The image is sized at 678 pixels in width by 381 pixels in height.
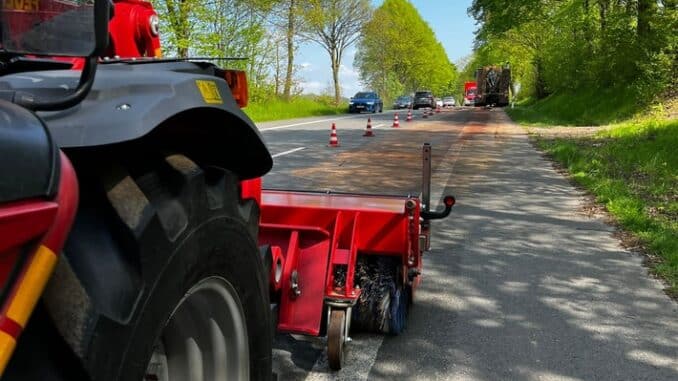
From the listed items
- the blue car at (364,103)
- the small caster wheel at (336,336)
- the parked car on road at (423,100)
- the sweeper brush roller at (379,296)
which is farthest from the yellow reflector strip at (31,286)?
the parked car on road at (423,100)

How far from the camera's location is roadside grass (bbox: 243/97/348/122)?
104ft

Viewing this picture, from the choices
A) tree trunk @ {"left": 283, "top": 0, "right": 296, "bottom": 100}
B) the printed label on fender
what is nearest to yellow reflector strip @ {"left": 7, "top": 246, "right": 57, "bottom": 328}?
the printed label on fender

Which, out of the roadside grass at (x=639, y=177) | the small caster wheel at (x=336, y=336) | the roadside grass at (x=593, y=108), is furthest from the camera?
the roadside grass at (x=593, y=108)

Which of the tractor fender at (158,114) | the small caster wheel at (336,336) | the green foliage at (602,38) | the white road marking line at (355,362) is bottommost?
the white road marking line at (355,362)

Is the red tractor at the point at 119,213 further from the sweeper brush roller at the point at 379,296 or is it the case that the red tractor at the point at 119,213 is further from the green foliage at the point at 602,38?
the green foliage at the point at 602,38

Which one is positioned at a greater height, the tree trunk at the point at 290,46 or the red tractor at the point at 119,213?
the tree trunk at the point at 290,46

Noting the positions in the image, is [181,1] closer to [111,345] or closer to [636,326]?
[636,326]

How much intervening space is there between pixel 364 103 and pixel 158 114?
140 feet

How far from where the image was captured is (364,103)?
4353cm

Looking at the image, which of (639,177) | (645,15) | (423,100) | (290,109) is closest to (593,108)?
(645,15)

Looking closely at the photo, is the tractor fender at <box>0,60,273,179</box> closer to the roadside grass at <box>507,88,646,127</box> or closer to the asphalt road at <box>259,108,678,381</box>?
the asphalt road at <box>259,108,678,381</box>

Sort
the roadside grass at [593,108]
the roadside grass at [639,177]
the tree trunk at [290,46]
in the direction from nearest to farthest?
the roadside grass at [639,177] < the roadside grass at [593,108] < the tree trunk at [290,46]

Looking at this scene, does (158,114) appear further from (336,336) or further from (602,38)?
(602,38)

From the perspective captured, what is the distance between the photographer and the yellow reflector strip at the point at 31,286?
1029 mm
